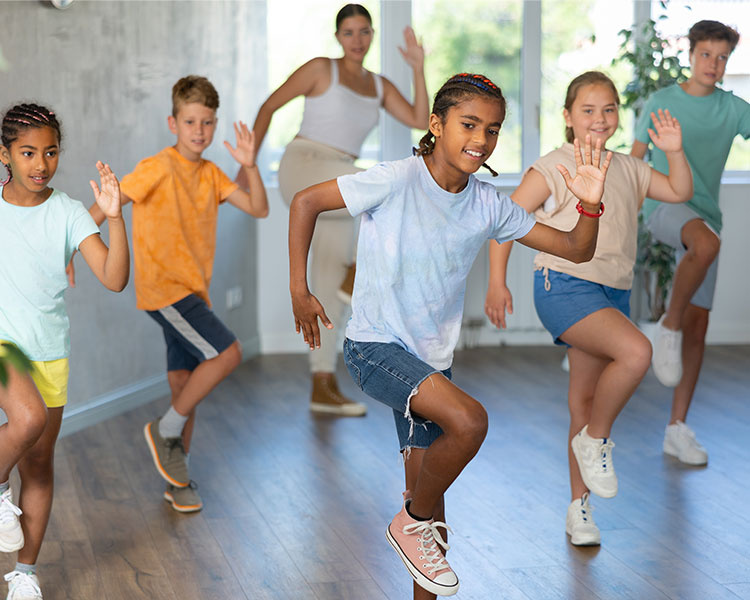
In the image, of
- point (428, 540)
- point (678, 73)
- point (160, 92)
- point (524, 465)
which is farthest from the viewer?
point (678, 73)

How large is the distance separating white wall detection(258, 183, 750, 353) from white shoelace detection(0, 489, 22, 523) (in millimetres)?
3545

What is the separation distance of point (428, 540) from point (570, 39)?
180 inches

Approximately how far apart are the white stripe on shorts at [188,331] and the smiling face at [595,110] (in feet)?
4.46

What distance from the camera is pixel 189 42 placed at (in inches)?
196

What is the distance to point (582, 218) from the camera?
7.76ft

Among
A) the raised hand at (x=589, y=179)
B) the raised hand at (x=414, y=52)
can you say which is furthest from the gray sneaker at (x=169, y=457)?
the raised hand at (x=414, y=52)

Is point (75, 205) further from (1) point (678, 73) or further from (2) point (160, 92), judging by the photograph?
(1) point (678, 73)

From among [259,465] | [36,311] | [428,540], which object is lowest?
[259,465]

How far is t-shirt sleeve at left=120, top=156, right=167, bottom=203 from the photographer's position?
3.23m

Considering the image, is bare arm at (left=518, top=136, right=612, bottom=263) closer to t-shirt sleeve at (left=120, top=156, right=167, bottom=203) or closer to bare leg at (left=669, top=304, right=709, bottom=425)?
t-shirt sleeve at (left=120, top=156, right=167, bottom=203)

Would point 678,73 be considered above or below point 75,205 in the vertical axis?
above

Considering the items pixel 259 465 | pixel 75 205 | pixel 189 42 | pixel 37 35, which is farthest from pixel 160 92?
pixel 75 205

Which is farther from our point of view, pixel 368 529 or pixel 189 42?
pixel 189 42

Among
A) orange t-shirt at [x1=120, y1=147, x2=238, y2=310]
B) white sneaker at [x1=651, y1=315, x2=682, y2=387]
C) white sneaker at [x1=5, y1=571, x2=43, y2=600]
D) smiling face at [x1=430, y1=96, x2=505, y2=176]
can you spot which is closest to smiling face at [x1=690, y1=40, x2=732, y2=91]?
white sneaker at [x1=651, y1=315, x2=682, y2=387]
